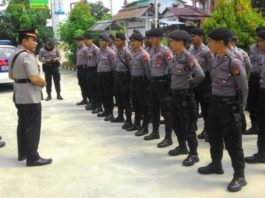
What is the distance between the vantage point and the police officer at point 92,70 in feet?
29.9

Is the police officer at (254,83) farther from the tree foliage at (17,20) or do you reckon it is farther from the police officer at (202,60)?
the tree foliage at (17,20)

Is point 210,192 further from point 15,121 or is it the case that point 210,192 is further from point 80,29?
point 80,29

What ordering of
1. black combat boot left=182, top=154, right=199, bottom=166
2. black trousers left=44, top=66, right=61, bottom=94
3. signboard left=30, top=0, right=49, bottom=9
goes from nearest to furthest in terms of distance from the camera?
1. black combat boot left=182, top=154, right=199, bottom=166
2. black trousers left=44, top=66, right=61, bottom=94
3. signboard left=30, top=0, right=49, bottom=9

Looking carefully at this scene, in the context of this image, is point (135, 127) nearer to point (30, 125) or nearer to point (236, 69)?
Answer: point (30, 125)

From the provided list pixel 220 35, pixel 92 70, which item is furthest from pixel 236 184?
pixel 92 70

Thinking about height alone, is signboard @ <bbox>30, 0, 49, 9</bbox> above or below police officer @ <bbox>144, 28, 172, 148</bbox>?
above

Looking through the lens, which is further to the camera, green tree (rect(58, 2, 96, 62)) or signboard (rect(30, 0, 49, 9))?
signboard (rect(30, 0, 49, 9))

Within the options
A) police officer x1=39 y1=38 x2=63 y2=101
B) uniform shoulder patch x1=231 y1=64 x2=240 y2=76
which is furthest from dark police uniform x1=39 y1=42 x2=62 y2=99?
uniform shoulder patch x1=231 y1=64 x2=240 y2=76

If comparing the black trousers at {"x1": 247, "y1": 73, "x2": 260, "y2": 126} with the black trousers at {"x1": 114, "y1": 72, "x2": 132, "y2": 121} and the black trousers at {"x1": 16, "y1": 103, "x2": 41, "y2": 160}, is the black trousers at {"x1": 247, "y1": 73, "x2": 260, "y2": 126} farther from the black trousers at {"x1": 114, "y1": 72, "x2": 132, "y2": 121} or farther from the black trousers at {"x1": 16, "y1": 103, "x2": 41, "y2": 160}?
the black trousers at {"x1": 16, "y1": 103, "x2": 41, "y2": 160}

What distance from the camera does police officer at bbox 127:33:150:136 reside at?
680 centimetres

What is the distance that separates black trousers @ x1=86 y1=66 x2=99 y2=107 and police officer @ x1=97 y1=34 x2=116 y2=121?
0.68m

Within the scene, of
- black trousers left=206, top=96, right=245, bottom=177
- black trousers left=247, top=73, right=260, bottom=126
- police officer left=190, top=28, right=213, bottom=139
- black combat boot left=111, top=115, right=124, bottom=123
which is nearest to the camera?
black trousers left=206, top=96, right=245, bottom=177

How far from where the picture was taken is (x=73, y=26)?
19.0 meters

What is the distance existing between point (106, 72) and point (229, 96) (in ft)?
13.9
